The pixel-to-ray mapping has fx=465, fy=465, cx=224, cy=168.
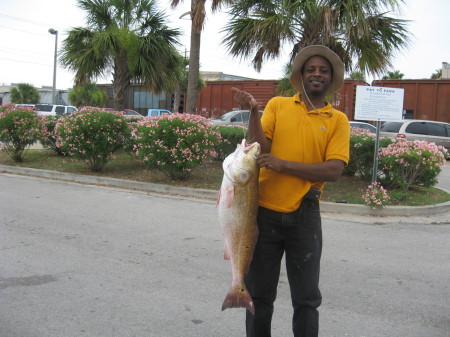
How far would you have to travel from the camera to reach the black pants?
99.7 inches

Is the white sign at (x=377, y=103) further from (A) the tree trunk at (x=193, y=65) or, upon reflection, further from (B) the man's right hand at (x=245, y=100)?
(B) the man's right hand at (x=245, y=100)

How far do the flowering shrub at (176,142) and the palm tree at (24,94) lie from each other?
36306mm

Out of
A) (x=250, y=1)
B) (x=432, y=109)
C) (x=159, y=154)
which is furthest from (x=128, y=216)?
(x=432, y=109)

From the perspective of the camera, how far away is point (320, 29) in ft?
35.7

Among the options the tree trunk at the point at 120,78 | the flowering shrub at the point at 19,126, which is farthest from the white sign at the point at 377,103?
the flowering shrub at the point at 19,126

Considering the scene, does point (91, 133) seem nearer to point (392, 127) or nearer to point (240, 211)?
point (240, 211)

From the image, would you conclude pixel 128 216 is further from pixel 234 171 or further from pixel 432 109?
pixel 432 109

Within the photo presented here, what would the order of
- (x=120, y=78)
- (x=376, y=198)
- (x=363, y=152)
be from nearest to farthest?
1. (x=376, y=198)
2. (x=363, y=152)
3. (x=120, y=78)

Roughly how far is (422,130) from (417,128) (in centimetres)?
24

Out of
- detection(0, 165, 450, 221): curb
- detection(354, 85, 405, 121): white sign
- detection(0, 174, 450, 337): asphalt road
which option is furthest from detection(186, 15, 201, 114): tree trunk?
detection(0, 174, 450, 337): asphalt road

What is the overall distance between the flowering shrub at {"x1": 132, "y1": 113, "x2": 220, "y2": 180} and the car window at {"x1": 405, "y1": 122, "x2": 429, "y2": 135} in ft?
40.5

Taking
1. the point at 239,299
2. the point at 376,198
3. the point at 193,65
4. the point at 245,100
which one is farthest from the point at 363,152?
the point at 239,299

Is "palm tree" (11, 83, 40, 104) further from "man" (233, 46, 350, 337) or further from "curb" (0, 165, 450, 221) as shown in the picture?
"man" (233, 46, 350, 337)

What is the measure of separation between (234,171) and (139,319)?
1909mm
